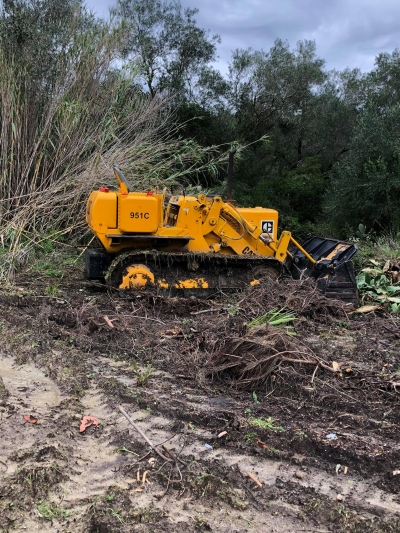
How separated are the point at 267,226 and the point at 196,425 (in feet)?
14.4

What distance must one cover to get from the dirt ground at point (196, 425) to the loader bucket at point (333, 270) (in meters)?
1.19

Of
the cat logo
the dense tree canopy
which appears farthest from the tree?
the cat logo

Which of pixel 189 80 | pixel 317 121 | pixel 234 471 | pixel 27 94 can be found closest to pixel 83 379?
pixel 234 471

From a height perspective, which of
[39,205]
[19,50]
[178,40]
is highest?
[178,40]

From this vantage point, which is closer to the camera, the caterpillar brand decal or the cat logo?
the caterpillar brand decal

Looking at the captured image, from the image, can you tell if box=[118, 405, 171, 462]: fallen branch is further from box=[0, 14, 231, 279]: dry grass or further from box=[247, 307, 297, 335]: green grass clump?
box=[0, 14, 231, 279]: dry grass

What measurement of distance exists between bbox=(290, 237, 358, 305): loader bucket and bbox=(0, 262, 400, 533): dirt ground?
1.19 metres

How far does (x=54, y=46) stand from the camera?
9.80 meters

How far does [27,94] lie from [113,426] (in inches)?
291

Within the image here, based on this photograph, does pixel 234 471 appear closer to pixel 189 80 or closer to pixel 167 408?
pixel 167 408

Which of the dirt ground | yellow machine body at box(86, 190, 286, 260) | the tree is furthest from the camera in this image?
the tree

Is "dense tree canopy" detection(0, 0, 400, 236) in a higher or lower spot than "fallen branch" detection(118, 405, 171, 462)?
higher

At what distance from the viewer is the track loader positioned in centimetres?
606

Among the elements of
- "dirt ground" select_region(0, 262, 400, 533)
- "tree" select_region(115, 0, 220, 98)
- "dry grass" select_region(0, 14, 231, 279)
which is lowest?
"dirt ground" select_region(0, 262, 400, 533)
